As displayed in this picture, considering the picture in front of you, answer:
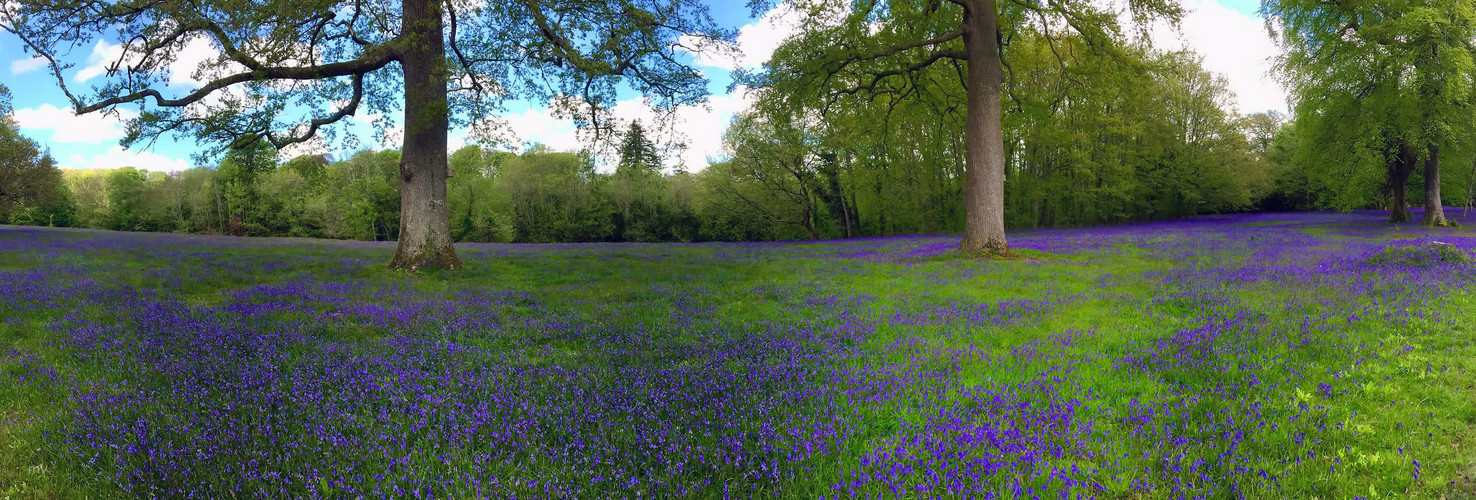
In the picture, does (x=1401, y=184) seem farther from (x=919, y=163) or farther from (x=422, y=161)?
(x=422, y=161)

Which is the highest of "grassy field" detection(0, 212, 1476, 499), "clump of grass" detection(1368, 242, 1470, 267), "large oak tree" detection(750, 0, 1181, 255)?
"large oak tree" detection(750, 0, 1181, 255)

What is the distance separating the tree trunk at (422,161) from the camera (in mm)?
15648

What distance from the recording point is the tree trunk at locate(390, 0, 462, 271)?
15.6 metres

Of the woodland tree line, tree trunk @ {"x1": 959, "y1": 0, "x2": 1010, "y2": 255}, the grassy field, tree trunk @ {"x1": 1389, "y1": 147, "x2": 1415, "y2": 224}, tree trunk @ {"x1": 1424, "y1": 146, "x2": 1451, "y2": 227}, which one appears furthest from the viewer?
tree trunk @ {"x1": 1389, "y1": 147, "x2": 1415, "y2": 224}

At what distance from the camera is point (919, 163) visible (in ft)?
151

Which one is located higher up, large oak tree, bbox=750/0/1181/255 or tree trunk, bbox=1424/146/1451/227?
large oak tree, bbox=750/0/1181/255

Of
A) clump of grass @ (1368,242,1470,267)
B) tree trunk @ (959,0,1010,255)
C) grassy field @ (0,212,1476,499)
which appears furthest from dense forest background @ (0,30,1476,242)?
grassy field @ (0,212,1476,499)

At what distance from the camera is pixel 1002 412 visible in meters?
4.39

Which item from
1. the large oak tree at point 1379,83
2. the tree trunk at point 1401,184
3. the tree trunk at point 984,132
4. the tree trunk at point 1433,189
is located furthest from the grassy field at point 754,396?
the tree trunk at point 1401,184

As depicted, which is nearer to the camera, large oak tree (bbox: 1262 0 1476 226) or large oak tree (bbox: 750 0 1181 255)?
large oak tree (bbox: 750 0 1181 255)

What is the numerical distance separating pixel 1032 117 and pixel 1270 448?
22680 millimetres

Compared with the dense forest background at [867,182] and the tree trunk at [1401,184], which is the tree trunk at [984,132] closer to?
the dense forest background at [867,182]

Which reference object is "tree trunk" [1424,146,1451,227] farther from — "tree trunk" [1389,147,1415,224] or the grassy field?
the grassy field

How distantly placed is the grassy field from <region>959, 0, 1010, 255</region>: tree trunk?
28.8 feet
